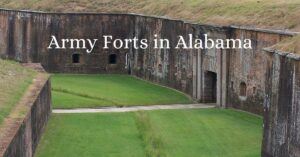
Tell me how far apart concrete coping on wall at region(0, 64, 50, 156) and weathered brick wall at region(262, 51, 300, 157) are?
505cm

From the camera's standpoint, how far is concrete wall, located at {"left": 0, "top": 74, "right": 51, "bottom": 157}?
Answer: 39.5ft

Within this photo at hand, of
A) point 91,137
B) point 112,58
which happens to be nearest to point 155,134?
point 91,137

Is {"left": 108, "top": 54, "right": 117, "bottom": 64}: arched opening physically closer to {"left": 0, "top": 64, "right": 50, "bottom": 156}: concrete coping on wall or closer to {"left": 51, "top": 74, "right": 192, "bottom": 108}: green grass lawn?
{"left": 51, "top": 74, "right": 192, "bottom": 108}: green grass lawn

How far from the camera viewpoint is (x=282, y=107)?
14594 millimetres

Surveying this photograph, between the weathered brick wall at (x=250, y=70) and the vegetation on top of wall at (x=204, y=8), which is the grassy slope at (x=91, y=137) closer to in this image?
the weathered brick wall at (x=250, y=70)

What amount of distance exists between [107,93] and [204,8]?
15.2ft

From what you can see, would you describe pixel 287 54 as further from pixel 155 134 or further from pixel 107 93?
pixel 107 93

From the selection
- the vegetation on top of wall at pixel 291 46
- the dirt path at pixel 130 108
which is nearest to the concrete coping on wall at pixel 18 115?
the dirt path at pixel 130 108

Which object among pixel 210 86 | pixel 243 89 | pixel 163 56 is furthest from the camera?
pixel 163 56

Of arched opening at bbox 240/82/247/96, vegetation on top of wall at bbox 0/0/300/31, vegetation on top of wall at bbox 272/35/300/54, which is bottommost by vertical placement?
arched opening at bbox 240/82/247/96

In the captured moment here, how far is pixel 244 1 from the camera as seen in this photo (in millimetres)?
24500

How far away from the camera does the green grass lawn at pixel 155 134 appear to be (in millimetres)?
16125

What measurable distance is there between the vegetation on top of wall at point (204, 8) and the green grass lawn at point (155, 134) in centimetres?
288

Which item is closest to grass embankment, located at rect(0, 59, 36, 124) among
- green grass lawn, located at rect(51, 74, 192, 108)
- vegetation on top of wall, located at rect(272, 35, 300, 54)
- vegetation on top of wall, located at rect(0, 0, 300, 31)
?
green grass lawn, located at rect(51, 74, 192, 108)
